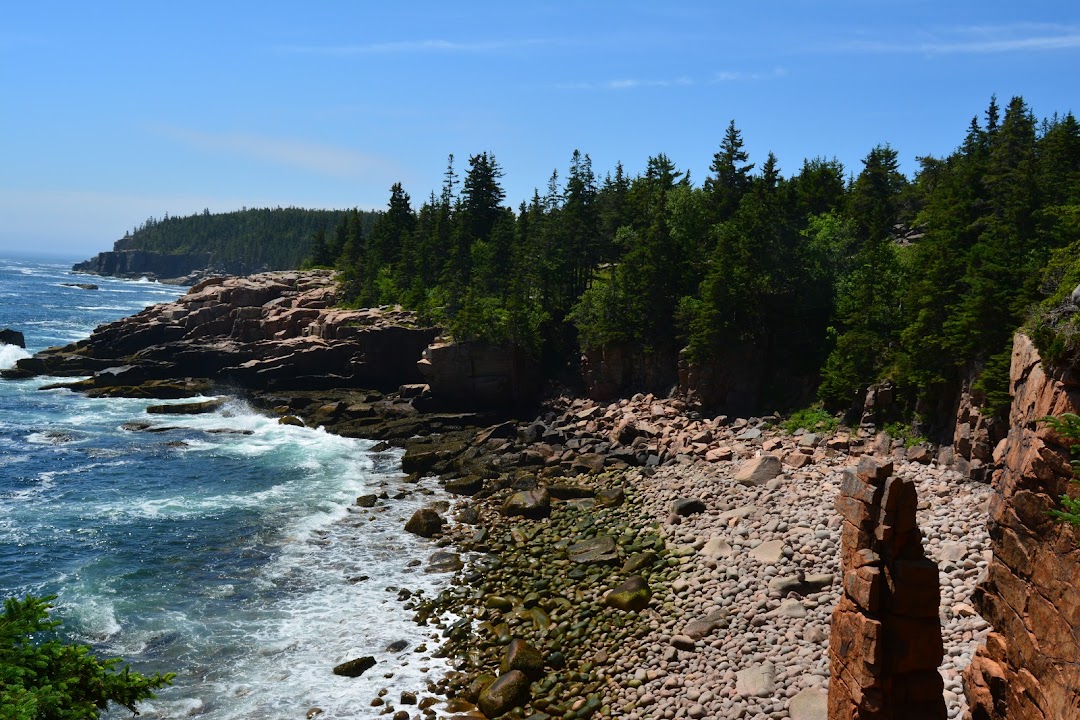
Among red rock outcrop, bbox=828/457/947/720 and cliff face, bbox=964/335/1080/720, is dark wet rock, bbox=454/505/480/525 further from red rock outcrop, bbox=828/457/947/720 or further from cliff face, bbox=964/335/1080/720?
cliff face, bbox=964/335/1080/720

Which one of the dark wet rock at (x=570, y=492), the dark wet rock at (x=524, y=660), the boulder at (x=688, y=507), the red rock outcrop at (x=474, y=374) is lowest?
the dark wet rock at (x=524, y=660)

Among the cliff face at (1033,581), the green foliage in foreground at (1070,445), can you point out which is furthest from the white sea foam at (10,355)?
the green foliage in foreground at (1070,445)

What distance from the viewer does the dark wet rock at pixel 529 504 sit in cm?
3388

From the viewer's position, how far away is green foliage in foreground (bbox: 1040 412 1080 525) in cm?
1090

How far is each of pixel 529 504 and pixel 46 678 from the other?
24.8 metres

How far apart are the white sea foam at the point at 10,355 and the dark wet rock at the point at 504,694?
2770 inches

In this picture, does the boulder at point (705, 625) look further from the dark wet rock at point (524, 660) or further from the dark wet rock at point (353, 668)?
the dark wet rock at point (353, 668)

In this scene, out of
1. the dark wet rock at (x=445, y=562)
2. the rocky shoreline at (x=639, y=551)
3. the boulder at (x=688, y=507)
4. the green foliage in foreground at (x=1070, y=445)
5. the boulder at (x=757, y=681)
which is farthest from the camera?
the boulder at (x=688, y=507)

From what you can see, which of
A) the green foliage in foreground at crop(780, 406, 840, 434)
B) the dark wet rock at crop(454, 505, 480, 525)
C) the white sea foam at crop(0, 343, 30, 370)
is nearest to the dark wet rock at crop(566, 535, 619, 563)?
the dark wet rock at crop(454, 505, 480, 525)

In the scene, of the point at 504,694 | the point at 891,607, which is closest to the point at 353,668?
the point at 504,694

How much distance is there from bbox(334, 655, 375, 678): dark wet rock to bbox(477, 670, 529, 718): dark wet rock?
407 centimetres

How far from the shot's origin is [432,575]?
94.3ft

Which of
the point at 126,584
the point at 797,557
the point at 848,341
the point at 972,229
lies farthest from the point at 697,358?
the point at 126,584

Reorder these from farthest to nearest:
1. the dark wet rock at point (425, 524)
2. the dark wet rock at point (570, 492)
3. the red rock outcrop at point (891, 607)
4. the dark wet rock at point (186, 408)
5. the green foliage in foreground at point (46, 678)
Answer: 1. the dark wet rock at point (186, 408)
2. the dark wet rock at point (570, 492)
3. the dark wet rock at point (425, 524)
4. the red rock outcrop at point (891, 607)
5. the green foliage in foreground at point (46, 678)
